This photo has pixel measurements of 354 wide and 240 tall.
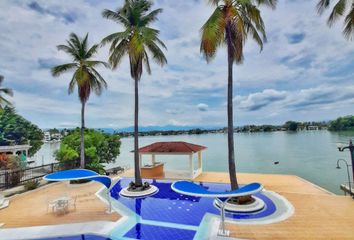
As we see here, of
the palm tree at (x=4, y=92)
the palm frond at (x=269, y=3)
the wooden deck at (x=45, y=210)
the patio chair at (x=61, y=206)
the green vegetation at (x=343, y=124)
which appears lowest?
the wooden deck at (x=45, y=210)

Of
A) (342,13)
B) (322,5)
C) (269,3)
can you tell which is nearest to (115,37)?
(269,3)

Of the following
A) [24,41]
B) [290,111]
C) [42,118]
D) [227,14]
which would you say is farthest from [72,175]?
[290,111]

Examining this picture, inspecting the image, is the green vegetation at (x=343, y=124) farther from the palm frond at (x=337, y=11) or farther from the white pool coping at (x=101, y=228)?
the white pool coping at (x=101, y=228)

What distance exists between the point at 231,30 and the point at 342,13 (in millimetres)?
4721

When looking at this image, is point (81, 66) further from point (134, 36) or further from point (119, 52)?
point (134, 36)

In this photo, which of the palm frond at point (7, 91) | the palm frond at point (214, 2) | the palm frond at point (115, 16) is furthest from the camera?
the palm frond at point (7, 91)

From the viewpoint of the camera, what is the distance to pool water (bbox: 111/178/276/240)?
26.7 ft

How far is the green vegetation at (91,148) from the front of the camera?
19.1 metres

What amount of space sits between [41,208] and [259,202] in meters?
10.2

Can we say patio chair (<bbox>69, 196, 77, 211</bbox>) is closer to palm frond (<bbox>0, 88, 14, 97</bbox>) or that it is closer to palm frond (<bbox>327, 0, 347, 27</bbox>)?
palm frond (<bbox>327, 0, 347, 27</bbox>)

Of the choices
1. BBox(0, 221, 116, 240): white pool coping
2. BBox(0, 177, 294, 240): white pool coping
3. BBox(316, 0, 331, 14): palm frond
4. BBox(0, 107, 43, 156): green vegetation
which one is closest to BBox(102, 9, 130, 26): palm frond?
BBox(316, 0, 331, 14): palm frond

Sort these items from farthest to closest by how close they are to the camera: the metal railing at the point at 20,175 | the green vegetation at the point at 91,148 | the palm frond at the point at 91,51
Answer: the green vegetation at the point at 91,148
the palm frond at the point at 91,51
the metal railing at the point at 20,175

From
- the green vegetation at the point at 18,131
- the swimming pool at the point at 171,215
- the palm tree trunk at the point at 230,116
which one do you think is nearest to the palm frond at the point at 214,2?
the palm tree trunk at the point at 230,116

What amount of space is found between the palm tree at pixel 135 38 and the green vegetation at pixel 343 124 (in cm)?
7175
